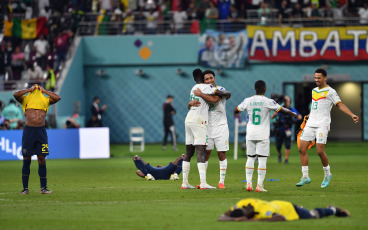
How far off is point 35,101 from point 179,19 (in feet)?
84.4

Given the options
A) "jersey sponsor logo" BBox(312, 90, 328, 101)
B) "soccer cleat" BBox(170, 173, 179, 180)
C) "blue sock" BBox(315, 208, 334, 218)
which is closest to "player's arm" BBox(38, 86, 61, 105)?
"soccer cleat" BBox(170, 173, 179, 180)

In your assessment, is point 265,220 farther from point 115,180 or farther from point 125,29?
point 125,29

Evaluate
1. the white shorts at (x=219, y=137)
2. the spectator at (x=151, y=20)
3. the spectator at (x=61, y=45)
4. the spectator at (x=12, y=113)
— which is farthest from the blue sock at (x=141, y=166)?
the spectator at (x=151, y=20)

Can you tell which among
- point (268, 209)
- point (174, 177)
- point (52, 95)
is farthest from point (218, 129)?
point (268, 209)

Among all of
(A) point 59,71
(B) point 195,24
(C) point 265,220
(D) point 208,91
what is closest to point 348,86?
(B) point 195,24

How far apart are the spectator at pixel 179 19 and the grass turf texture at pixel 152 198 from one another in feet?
56.9

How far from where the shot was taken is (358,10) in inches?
1609

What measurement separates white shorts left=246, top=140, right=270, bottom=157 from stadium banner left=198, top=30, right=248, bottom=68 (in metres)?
25.1

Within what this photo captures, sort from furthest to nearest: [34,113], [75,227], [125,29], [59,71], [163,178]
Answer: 1. [125,29]
2. [59,71]
3. [163,178]
4. [34,113]
5. [75,227]

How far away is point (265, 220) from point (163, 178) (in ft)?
28.6

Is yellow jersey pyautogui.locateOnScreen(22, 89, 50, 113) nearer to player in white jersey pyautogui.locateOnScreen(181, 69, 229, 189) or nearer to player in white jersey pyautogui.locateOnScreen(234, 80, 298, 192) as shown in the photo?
player in white jersey pyautogui.locateOnScreen(181, 69, 229, 189)

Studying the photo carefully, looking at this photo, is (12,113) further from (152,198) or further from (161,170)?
(152,198)

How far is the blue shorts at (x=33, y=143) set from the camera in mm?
16312

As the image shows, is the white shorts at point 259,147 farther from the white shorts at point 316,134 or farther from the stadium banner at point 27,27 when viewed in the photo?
the stadium banner at point 27,27
